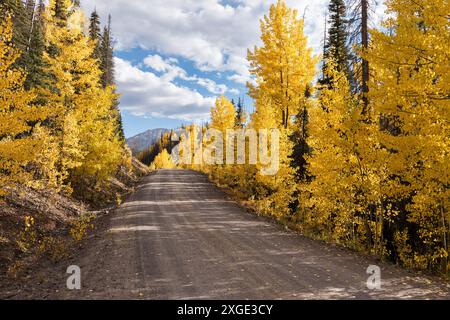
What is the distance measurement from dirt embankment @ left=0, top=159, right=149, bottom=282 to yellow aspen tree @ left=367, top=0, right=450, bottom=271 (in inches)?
456

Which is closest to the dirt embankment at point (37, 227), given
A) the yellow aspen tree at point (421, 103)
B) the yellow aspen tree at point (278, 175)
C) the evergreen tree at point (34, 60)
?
the yellow aspen tree at point (278, 175)

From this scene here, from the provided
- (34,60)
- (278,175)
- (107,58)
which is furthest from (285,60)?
(107,58)

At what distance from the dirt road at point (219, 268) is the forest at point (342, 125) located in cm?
266

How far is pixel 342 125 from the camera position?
39.7 feet

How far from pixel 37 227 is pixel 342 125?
42.7ft

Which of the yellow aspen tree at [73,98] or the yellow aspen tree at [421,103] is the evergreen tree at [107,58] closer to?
the yellow aspen tree at [73,98]

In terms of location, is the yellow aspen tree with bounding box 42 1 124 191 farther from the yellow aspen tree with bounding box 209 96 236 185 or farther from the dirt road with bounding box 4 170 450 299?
the yellow aspen tree with bounding box 209 96 236 185

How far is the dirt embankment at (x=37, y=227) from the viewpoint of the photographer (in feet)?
34.3

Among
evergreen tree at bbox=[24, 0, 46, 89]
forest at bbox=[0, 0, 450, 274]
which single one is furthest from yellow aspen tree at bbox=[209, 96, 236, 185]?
evergreen tree at bbox=[24, 0, 46, 89]

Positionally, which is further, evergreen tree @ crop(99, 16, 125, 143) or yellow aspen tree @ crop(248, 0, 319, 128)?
evergreen tree @ crop(99, 16, 125, 143)

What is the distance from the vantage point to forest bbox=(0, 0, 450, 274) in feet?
32.2

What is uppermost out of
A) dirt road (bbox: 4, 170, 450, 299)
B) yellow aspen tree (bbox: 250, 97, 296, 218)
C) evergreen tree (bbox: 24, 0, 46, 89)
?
evergreen tree (bbox: 24, 0, 46, 89)
